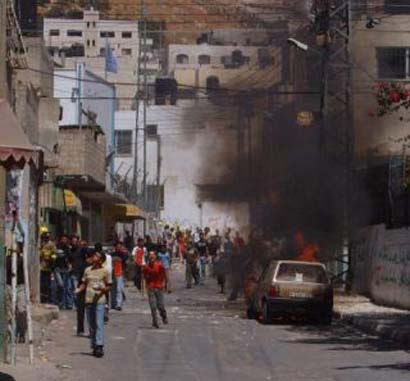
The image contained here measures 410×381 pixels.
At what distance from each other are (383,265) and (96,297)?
14.3 meters

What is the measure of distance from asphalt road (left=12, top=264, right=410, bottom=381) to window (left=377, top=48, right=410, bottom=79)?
2465cm

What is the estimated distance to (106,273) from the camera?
698 inches

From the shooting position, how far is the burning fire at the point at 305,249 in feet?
108

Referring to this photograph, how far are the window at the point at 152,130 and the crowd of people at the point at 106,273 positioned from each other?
26.2 meters

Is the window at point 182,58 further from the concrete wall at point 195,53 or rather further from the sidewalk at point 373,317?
the sidewalk at point 373,317

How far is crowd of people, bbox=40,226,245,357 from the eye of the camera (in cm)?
1742

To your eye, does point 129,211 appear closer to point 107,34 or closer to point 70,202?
point 70,202

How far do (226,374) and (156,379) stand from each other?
3.50 feet

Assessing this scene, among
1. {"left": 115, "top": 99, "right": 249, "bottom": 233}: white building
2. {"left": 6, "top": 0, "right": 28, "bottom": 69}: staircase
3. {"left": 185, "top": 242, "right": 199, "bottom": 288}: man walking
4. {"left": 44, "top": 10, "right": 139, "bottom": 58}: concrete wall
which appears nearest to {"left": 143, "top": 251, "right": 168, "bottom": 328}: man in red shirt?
{"left": 6, "top": 0, "right": 28, "bottom": 69}: staircase

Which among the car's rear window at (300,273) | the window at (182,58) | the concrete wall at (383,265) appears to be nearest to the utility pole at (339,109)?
the concrete wall at (383,265)

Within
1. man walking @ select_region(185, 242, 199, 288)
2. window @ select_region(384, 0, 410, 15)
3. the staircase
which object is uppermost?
window @ select_region(384, 0, 410, 15)

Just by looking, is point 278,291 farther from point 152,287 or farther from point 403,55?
point 403,55

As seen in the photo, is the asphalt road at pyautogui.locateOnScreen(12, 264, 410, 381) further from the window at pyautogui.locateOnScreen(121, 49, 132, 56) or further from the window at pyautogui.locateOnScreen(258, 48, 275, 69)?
the window at pyautogui.locateOnScreen(121, 49, 132, 56)

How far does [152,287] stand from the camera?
2252cm
